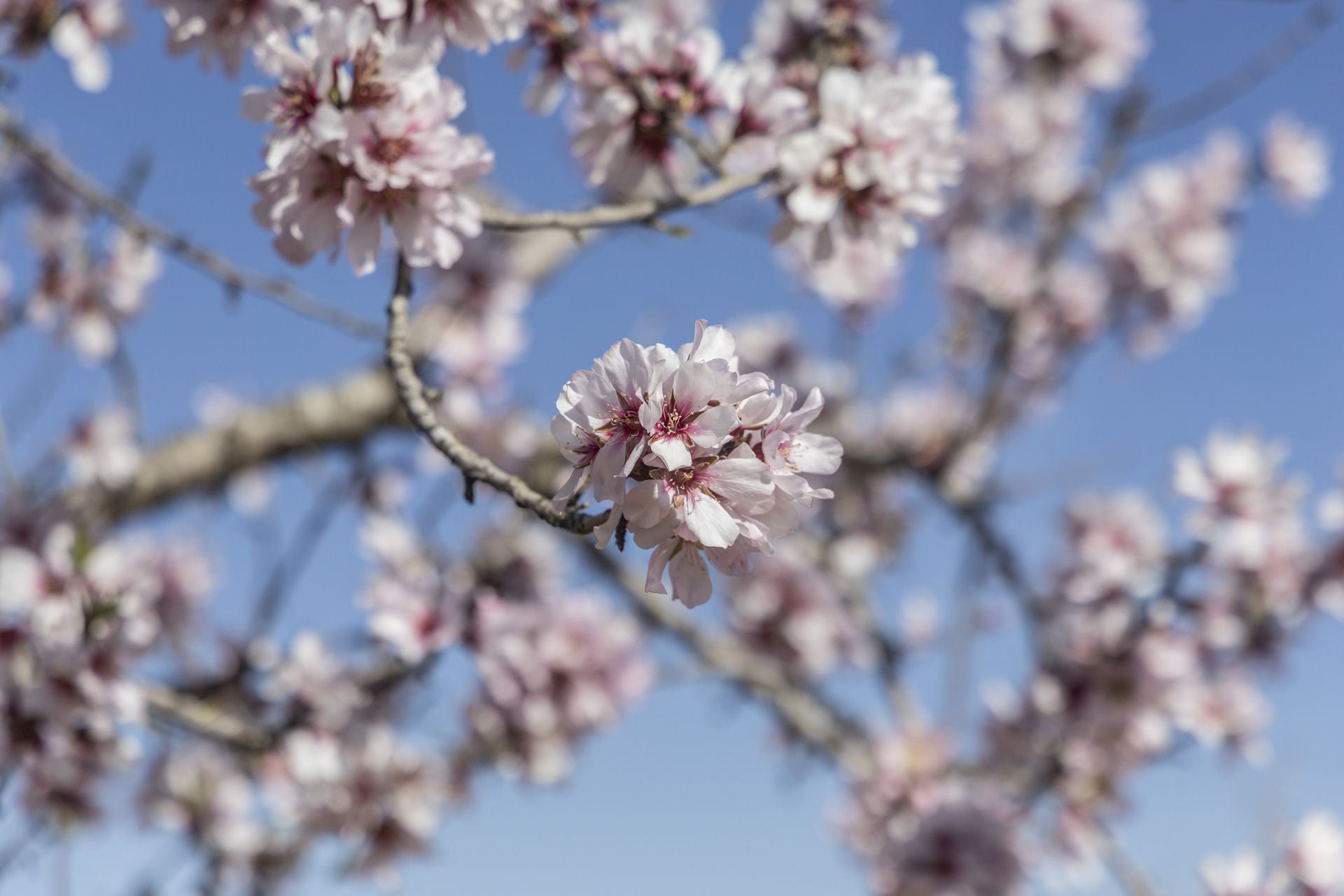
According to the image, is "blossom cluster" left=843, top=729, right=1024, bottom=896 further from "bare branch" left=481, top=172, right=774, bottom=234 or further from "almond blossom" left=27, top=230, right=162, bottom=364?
"almond blossom" left=27, top=230, right=162, bottom=364

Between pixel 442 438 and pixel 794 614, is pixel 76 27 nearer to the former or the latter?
pixel 442 438

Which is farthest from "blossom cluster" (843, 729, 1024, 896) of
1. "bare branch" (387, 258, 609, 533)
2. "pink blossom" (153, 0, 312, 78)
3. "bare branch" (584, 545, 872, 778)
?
"pink blossom" (153, 0, 312, 78)

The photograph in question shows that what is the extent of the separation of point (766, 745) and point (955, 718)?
195cm

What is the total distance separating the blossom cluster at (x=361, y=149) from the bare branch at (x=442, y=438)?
0.07 metres

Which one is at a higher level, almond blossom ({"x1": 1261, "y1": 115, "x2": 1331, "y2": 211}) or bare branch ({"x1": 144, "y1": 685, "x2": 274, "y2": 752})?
almond blossom ({"x1": 1261, "y1": 115, "x2": 1331, "y2": 211})

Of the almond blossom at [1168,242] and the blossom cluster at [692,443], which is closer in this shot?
the blossom cluster at [692,443]

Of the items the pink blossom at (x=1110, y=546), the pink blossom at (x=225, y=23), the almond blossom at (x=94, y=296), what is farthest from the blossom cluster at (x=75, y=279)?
the pink blossom at (x=1110, y=546)

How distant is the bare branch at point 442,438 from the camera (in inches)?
42.9

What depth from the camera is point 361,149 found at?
130 centimetres

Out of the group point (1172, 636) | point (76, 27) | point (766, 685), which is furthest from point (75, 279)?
point (1172, 636)

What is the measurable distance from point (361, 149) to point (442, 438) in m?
0.38

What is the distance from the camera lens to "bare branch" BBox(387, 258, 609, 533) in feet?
3.57

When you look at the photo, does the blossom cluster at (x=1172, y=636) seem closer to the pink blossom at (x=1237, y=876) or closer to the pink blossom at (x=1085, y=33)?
the pink blossom at (x=1237, y=876)

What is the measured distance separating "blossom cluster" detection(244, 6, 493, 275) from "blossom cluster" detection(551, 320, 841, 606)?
1.60 ft
